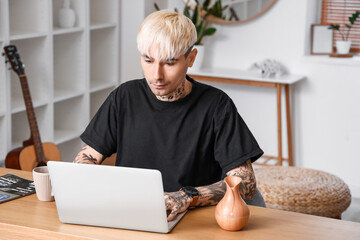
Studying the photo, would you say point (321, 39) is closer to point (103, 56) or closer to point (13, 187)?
point (103, 56)

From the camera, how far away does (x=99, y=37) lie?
4305mm

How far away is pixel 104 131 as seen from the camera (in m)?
2.00

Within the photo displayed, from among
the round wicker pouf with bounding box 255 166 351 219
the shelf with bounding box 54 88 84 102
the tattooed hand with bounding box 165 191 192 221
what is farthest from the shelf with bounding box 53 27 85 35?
the tattooed hand with bounding box 165 191 192 221

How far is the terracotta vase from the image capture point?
1533mm

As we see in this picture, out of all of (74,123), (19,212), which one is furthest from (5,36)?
(19,212)

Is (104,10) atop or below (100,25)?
atop

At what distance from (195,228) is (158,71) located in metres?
0.49

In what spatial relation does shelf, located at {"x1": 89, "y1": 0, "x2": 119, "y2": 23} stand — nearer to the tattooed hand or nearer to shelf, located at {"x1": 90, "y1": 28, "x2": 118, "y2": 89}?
shelf, located at {"x1": 90, "y1": 28, "x2": 118, "y2": 89}

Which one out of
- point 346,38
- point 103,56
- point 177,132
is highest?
point 346,38

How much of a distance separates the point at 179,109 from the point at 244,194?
378 mm

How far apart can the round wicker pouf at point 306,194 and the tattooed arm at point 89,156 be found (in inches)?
54.3

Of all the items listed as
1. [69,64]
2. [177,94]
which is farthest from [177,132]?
[69,64]

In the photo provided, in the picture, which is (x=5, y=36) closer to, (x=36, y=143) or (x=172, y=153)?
(x=36, y=143)

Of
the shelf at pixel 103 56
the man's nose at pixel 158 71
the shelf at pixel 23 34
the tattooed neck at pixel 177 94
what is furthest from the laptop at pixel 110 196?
the shelf at pixel 103 56
